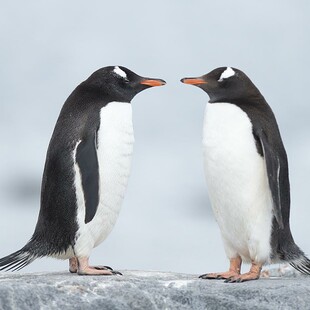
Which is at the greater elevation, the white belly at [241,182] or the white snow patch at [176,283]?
the white belly at [241,182]

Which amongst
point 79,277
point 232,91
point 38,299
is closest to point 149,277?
point 79,277

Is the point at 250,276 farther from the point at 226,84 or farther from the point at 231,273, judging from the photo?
the point at 226,84

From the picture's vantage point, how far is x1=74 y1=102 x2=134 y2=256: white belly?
4.67 m

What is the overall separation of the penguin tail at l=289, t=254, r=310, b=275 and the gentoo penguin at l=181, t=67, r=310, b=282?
0.13 ft

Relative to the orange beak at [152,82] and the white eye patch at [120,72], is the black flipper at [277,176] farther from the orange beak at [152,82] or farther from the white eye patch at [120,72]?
the white eye patch at [120,72]

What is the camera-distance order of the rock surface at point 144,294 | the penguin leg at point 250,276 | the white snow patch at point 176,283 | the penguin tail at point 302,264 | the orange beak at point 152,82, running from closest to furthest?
1. the rock surface at point 144,294
2. the white snow patch at point 176,283
3. the penguin leg at point 250,276
4. the penguin tail at point 302,264
5. the orange beak at point 152,82

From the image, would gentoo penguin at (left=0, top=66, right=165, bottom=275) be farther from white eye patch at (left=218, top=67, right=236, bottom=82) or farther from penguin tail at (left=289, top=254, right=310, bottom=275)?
penguin tail at (left=289, top=254, right=310, bottom=275)

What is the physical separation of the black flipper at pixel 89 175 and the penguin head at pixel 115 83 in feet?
1.41

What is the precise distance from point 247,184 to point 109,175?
2.61ft

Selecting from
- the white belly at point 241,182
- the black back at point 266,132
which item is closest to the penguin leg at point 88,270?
the white belly at point 241,182

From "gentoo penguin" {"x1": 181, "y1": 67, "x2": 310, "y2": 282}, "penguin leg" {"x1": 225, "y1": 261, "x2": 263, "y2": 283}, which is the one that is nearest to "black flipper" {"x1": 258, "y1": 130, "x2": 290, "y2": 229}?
"gentoo penguin" {"x1": 181, "y1": 67, "x2": 310, "y2": 282}

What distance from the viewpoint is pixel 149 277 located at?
4547 mm

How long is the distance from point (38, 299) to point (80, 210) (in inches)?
27.0

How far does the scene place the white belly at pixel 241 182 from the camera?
463 cm
